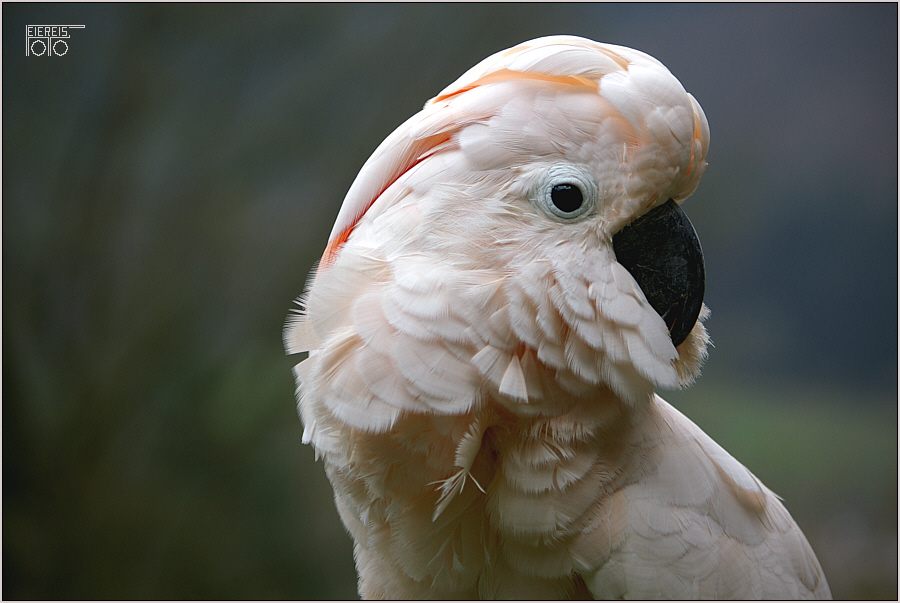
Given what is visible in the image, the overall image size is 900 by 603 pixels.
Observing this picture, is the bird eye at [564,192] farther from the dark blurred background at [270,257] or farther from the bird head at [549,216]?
the dark blurred background at [270,257]

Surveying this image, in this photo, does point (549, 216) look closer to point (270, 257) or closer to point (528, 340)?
point (528, 340)

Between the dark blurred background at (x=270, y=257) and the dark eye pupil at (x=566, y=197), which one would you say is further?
the dark blurred background at (x=270, y=257)

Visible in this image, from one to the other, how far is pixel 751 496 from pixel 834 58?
1605mm

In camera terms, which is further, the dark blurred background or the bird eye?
the dark blurred background

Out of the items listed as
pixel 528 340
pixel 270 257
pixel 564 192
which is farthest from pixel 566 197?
pixel 270 257

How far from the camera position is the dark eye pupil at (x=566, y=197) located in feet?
2.51

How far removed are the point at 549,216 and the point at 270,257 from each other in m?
1.53

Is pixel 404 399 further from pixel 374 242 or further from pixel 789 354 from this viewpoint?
pixel 789 354

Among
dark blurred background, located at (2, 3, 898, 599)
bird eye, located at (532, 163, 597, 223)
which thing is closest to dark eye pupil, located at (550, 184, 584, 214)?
bird eye, located at (532, 163, 597, 223)

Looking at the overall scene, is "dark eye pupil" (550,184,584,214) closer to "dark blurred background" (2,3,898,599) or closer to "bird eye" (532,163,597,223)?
"bird eye" (532,163,597,223)

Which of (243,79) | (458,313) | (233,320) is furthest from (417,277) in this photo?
(243,79)


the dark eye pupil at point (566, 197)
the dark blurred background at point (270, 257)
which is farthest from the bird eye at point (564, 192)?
the dark blurred background at point (270, 257)

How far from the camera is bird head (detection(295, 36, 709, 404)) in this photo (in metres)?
0.74

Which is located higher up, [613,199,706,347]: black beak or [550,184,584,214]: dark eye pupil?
[550,184,584,214]: dark eye pupil
